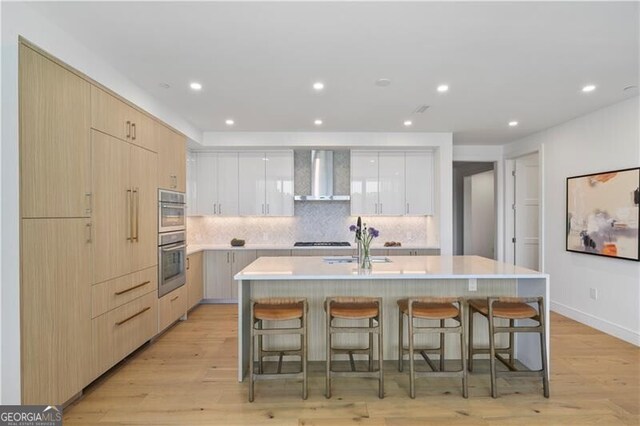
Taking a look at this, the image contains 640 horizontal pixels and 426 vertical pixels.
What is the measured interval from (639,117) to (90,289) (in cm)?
550

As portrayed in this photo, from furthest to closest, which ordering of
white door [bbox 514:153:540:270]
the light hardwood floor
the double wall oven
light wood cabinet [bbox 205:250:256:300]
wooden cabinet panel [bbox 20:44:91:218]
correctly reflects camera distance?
white door [bbox 514:153:540:270], light wood cabinet [bbox 205:250:256:300], the double wall oven, the light hardwood floor, wooden cabinet panel [bbox 20:44:91:218]

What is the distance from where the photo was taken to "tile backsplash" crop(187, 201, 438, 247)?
5.72 metres

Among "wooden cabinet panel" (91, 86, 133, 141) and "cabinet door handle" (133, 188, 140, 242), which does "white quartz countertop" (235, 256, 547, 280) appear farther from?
"wooden cabinet panel" (91, 86, 133, 141)

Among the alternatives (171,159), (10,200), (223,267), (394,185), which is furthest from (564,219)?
(10,200)

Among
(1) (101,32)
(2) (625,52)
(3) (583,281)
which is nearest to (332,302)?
(1) (101,32)

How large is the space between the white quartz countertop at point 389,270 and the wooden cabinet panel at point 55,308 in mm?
1140

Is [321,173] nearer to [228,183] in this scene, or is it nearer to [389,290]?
[228,183]

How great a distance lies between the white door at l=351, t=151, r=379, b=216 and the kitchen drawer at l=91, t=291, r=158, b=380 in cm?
323

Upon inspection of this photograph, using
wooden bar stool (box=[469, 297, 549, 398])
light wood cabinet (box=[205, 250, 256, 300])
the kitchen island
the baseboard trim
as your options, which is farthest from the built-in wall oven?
the baseboard trim

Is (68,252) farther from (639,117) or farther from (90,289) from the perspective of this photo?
(639,117)

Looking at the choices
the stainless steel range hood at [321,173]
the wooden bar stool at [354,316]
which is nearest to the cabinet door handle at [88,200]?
the wooden bar stool at [354,316]

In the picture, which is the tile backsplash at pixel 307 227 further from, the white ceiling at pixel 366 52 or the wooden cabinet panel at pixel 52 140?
the wooden cabinet panel at pixel 52 140

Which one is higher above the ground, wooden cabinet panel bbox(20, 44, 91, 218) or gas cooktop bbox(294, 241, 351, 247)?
wooden cabinet panel bbox(20, 44, 91, 218)

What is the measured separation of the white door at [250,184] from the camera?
537 centimetres
